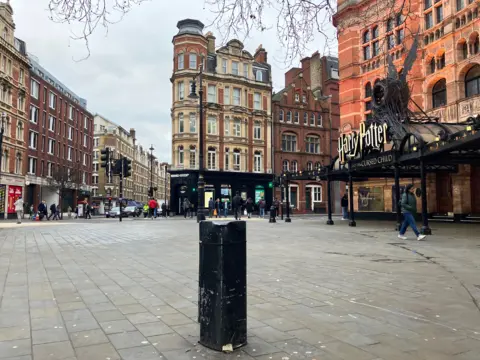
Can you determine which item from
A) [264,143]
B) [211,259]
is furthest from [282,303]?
[264,143]

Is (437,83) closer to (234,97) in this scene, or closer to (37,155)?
(234,97)

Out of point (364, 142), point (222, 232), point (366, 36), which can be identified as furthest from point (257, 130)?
point (222, 232)

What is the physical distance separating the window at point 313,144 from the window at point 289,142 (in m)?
1.88

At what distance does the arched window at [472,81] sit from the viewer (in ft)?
67.1

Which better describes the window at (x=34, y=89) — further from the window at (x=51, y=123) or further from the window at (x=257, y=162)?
the window at (x=257, y=162)

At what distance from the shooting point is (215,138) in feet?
148

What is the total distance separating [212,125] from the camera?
45.4 m

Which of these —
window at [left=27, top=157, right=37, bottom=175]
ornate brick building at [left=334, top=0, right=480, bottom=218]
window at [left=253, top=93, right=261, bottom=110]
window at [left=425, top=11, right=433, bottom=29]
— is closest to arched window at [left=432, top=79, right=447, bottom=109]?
ornate brick building at [left=334, top=0, right=480, bottom=218]

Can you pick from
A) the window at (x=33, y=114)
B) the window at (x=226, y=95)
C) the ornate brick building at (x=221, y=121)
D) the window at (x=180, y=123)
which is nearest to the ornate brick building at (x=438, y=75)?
the ornate brick building at (x=221, y=121)

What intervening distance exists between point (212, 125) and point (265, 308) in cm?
4174

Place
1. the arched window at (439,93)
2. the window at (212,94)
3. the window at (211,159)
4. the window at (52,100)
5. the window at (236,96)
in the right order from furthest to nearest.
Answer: the window at (52,100)
the window at (236,96)
the window at (212,94)
the window at (211,159)
the arched window at (439,93)

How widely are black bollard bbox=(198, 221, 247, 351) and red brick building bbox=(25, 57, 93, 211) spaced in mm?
43903

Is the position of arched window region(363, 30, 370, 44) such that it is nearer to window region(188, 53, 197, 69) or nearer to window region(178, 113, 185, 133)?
window region(188, 53, 197, 69)

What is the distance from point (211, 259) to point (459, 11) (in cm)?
2376
